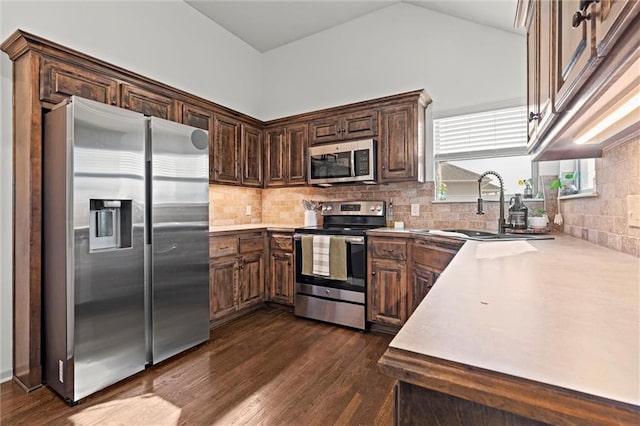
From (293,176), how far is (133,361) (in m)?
2.37

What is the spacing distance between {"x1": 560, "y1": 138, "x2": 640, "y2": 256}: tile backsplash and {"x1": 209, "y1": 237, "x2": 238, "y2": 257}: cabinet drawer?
2812mm

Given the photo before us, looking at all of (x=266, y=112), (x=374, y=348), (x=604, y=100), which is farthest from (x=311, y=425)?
(x=266, y=112)

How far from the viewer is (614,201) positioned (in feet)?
4.99

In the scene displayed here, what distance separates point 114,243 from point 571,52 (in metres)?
2.55

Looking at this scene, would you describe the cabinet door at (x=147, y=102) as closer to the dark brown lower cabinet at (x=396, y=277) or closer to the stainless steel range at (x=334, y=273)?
the stainless steel range at (x=334, y=273)

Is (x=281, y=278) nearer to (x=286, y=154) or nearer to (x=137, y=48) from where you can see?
(x=286, y=154)

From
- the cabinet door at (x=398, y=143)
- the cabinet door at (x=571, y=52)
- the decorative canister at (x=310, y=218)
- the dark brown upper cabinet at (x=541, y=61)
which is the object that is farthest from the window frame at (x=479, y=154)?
the cabinet door at (x=571, y=52)

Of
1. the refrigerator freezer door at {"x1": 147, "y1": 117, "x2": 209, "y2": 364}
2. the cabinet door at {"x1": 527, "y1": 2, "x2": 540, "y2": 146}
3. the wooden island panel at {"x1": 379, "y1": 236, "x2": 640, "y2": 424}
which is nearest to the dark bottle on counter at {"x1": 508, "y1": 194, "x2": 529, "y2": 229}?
the cabinet door at {"x1": 527, "y1": 2, "x2": 540, "y2": 146}

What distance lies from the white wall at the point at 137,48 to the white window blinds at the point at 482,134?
2494 mm

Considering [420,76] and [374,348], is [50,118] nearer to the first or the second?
[374,348]

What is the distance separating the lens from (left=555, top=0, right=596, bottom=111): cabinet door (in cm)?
67

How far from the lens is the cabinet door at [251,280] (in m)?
3.30

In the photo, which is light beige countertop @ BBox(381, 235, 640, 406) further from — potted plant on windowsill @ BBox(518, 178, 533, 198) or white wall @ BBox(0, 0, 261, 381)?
white wall @ BBox(0, 0, 261, 381)

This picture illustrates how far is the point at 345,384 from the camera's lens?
6.82 feet
